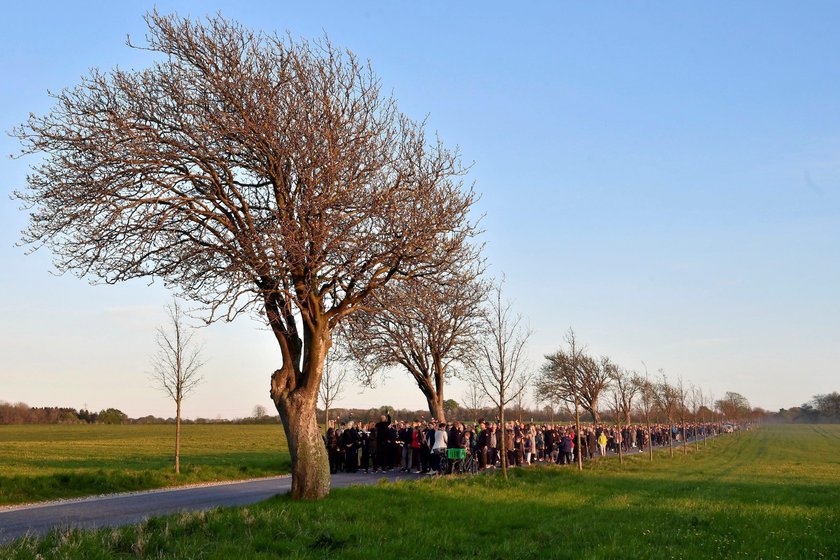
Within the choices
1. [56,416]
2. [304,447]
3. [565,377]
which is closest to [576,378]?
[565,377]

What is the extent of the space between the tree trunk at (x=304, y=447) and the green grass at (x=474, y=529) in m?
0.42

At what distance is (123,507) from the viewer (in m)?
15.5

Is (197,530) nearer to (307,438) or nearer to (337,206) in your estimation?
(307,438)

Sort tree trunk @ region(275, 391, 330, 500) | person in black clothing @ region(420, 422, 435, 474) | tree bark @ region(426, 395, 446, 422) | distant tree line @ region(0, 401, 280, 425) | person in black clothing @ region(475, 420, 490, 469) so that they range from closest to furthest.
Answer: tree trunk @ region(275, 391, 330, 500) < person in black clothing @ region(420, 422, 435, 474) < person in black clothing @ region(475, 420, 490, 469) < tree bark @ region(426, 395, 446, 422) < distant tree line @ region(0, 401, 280, 425)

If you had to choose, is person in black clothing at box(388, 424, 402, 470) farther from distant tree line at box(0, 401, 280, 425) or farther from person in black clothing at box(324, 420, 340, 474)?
distant tree line at box(0, 401, 280, 425)

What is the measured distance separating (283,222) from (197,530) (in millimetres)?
5886

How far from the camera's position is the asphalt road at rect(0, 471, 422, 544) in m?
12.6

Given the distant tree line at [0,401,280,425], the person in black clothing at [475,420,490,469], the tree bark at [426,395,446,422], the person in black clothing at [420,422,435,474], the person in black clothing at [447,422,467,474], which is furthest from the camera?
the distant tree line at [0,401,280,425]

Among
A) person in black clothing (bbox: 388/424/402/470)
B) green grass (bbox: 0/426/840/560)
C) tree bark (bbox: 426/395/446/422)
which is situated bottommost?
green grass (bbox: 0/426/840/560)

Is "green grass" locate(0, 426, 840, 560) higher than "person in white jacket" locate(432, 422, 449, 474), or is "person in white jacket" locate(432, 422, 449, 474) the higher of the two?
"person in white jacket" locate(432, 422, 449, 474)

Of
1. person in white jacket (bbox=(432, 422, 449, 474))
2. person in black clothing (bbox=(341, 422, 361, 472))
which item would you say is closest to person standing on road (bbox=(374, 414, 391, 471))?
person in black clothing (bbox=(341, 422, 361, 472))

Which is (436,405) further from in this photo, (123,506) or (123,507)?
(123,507)

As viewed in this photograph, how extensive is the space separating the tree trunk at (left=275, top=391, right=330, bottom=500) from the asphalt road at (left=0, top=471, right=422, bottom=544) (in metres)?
→ 1.52

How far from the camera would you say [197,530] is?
406 inches
